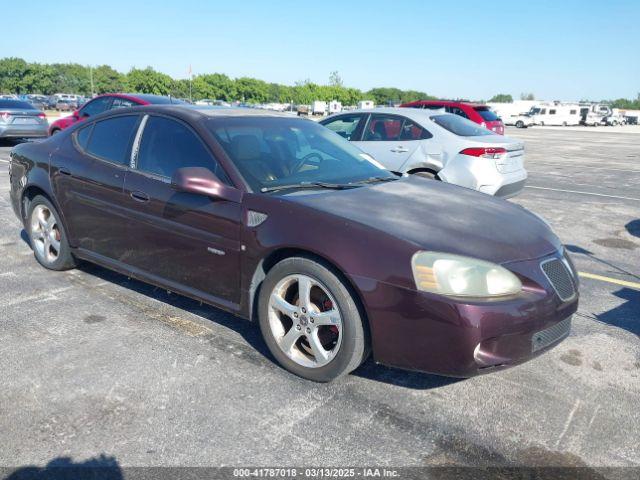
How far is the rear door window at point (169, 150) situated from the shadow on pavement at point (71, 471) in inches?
71.8

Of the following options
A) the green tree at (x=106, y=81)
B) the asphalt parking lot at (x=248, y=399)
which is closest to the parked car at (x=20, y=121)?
the asphalt parking lot at (x=248, y=399)

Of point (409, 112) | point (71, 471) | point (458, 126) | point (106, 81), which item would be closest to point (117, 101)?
point (409, 112)

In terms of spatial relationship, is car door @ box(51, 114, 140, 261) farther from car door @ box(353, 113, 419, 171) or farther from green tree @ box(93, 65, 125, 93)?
green tree @ box(93, 65, 125, 93)

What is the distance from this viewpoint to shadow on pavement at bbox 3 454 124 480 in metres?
2.40

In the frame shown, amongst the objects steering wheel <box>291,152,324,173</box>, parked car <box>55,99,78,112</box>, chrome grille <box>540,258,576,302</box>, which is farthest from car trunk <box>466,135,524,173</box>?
parked car <box>55,99,78,112</box>

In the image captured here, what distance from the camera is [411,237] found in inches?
117

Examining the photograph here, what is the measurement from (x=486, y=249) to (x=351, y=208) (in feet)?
2.57

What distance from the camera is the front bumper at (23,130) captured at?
15922 millimetres

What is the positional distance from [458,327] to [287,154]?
185cm

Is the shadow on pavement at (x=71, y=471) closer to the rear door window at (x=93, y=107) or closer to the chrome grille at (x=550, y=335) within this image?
the chrome grille at (x=550, y=335)

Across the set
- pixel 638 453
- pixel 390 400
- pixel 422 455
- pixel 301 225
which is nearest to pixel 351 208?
pixel 301 225

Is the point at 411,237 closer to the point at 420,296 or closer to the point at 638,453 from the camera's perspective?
the point at 420,296

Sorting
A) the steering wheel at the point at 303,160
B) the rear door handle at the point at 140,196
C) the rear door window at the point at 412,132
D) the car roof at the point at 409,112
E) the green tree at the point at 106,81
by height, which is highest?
the car roof at the point at 409,112

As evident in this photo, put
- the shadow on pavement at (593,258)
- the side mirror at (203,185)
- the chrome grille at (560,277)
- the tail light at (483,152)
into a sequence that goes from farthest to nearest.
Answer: the tail light at (483,152), the shadow on pavement at (593,258), the side mirror at (203,185), the chrome grille at (560,277)
